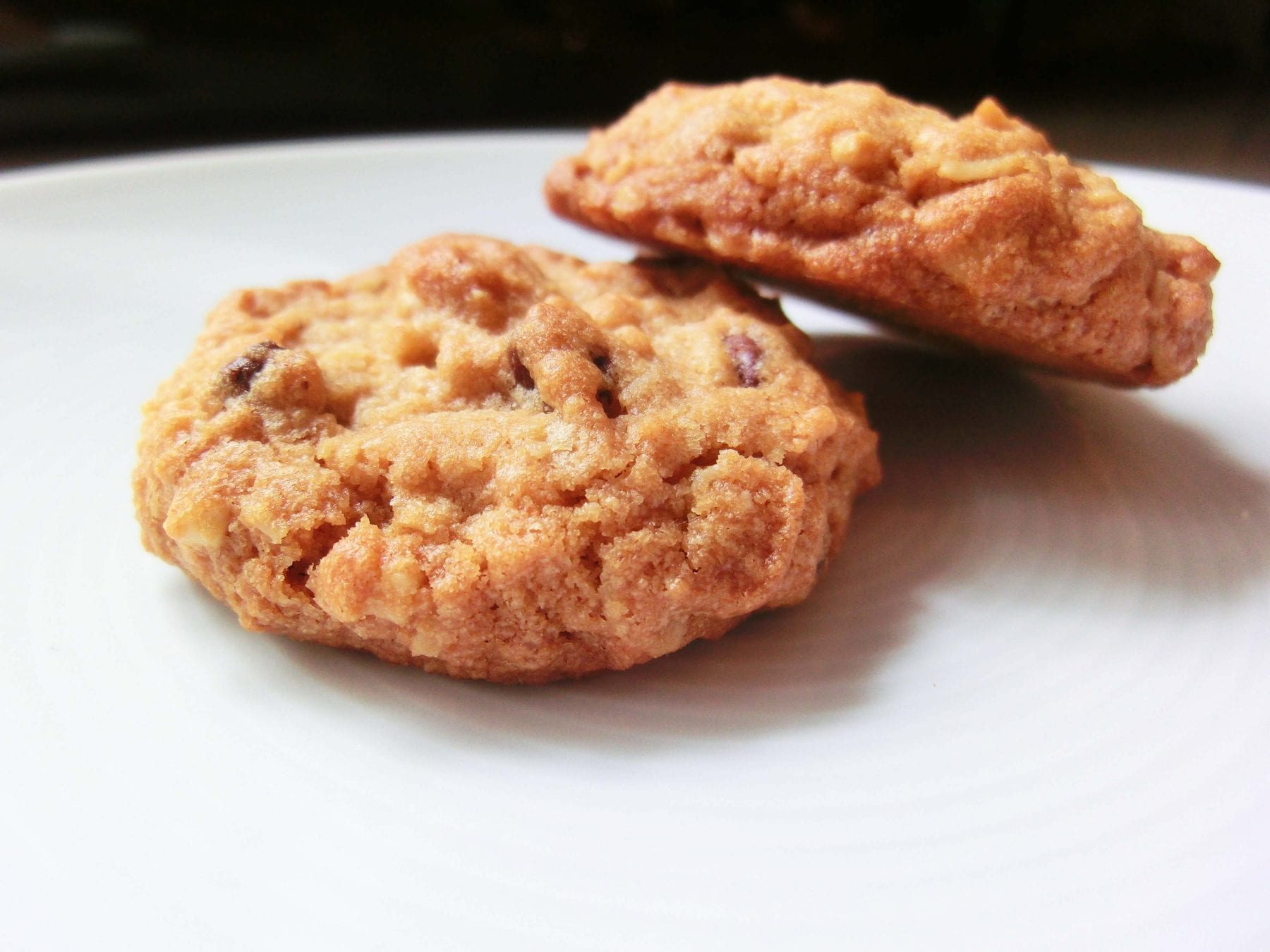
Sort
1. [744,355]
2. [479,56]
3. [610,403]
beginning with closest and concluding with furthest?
[610,403] → [744,355] → [479,56]

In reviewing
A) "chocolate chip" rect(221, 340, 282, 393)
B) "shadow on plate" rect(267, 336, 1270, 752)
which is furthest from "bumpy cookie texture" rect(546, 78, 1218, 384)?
"chocolate chip" rect(221, 340, 282, 393)

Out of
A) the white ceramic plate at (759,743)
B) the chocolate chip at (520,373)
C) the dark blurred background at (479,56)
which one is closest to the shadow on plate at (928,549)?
the white ceramic plate at (759,743)

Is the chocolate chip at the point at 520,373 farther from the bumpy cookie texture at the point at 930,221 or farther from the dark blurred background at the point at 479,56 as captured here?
the dark blurred background at the point at 479,56

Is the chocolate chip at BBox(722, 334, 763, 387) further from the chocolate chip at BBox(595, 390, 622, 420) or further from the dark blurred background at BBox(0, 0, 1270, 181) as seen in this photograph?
the dark blurred background at BBox(0, 0, 1270, 181)

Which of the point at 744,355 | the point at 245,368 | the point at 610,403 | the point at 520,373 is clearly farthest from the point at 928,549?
the point at 245,368

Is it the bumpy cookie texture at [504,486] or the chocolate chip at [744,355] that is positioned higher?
the chocolate chip at [744,355]

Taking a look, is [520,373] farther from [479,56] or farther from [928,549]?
[479,56]
